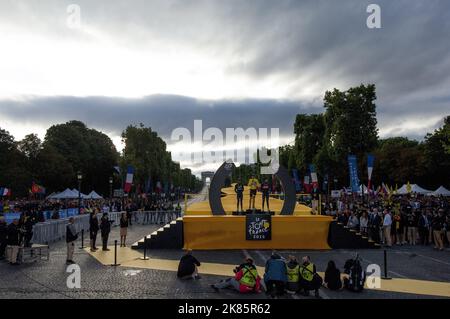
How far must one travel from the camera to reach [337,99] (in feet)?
150

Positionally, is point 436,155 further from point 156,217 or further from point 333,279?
point 333,279

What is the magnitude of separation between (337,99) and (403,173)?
35.8 metres

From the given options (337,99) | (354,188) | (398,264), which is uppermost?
(337,99)

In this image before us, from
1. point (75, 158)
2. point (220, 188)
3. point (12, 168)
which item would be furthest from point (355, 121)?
point (75, 158)

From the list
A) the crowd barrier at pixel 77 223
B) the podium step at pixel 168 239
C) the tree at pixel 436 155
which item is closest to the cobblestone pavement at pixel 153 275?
the podium step at pixel 168 239

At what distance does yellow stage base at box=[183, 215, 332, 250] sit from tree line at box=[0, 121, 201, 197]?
32358mm

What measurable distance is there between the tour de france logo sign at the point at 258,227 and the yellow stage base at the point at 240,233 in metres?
0.24

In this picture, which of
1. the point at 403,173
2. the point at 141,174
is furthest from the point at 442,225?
the point at 403,173

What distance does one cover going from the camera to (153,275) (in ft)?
49.5

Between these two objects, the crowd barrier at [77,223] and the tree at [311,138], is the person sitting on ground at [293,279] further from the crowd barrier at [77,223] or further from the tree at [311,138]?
the tree at [311,138]

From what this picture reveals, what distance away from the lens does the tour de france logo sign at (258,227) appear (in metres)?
21.9

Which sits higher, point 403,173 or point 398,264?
point 403,173

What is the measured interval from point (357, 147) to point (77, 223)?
29.7 m
